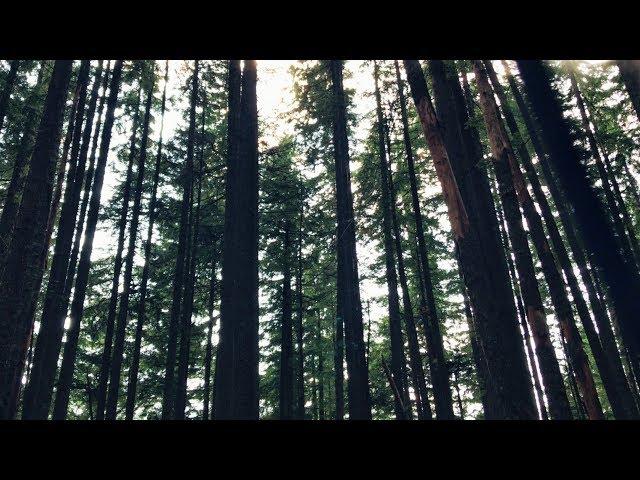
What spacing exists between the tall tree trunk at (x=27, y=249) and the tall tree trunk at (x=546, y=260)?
29.5 feet

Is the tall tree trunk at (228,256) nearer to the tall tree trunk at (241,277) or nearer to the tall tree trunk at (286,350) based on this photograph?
the tall tree trunk at (241,277)

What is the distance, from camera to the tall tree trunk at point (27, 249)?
638 cm

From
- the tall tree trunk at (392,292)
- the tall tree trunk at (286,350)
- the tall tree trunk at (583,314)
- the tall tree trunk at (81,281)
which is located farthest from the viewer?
the tall tree trunk at (286,350)

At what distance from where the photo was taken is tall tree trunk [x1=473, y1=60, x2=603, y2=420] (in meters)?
7.36

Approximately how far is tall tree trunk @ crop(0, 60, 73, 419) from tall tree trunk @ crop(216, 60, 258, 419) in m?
3.41

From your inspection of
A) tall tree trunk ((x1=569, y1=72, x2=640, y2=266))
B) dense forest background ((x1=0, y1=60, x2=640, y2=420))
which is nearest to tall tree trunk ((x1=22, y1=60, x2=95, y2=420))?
dense forest background ((x1=0, y1=60, x2=640, y2=420))

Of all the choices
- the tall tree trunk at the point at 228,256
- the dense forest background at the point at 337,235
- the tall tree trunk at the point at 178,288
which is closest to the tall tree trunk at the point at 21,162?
the dense forest background at the point at 337,235

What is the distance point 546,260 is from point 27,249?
10.3 metres

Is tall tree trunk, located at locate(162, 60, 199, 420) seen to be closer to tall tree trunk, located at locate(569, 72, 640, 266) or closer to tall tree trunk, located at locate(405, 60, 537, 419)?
tall tree trunk, located at locate(405, 60, 537, 419)
